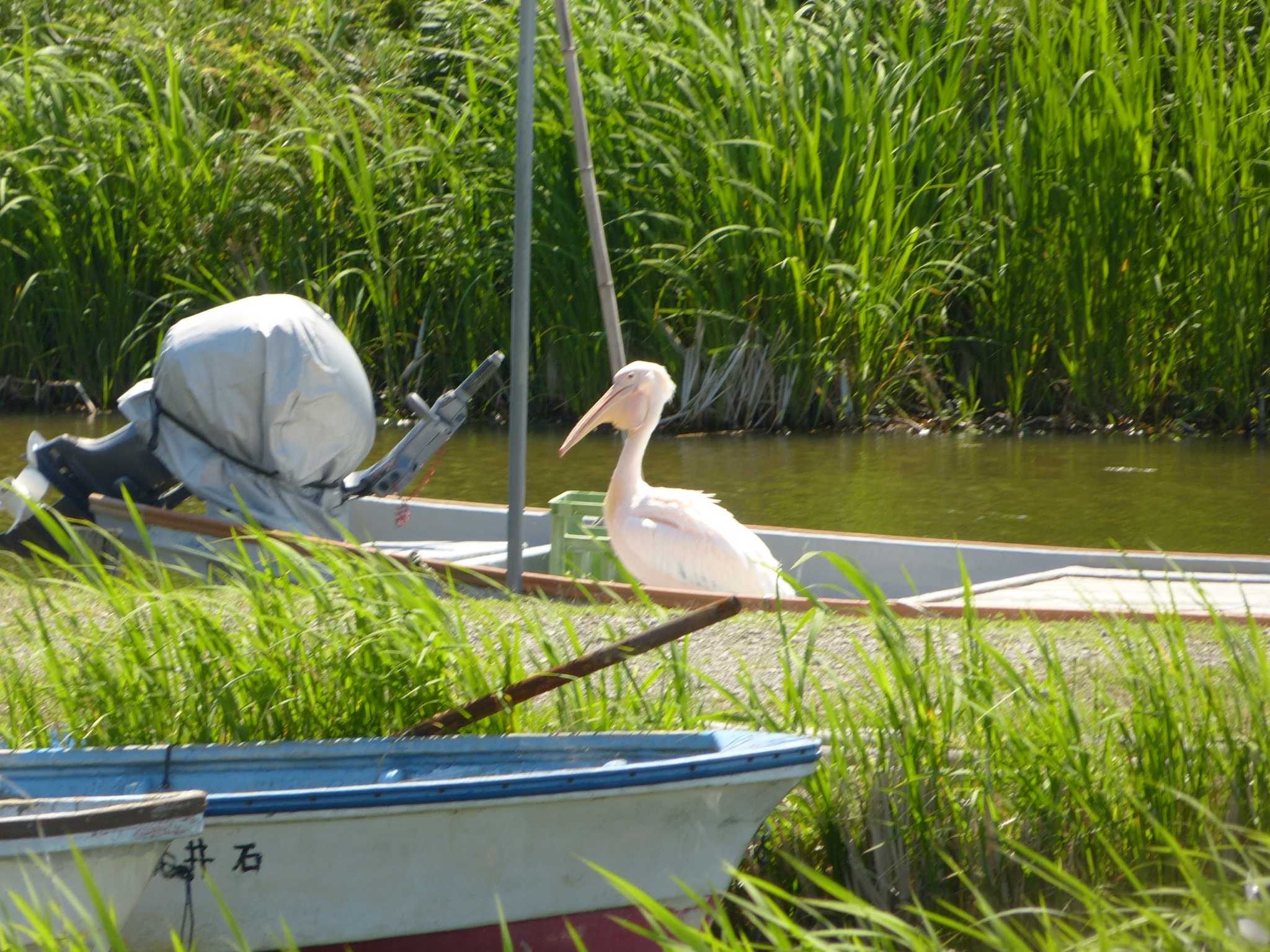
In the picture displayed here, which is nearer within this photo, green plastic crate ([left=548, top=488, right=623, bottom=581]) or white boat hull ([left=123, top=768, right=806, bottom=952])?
white boat hull ([left=123, top=768, right=806, bottom=952])

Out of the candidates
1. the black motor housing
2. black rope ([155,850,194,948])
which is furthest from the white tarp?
black rope ([155,850,194,948])

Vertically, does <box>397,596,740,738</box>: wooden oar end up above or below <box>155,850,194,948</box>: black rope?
above

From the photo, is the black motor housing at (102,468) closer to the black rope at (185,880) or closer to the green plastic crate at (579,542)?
the green plastic crate at (579,542)

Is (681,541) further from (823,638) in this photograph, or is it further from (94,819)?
(94,819)

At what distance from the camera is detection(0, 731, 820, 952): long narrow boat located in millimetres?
3320

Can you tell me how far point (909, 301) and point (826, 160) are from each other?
1.04 meters

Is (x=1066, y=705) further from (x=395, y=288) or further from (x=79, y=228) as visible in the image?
(x=79, y=228)

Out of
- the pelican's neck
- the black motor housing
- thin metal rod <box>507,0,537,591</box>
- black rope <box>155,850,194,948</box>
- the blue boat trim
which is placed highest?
thin metal rod <box>507,0,537,591</box>

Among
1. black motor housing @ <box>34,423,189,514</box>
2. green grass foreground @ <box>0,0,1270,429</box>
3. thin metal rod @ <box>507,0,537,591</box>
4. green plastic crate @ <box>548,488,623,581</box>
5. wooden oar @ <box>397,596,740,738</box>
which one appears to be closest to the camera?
wooden oar @ <box>397,596,740,738</box>

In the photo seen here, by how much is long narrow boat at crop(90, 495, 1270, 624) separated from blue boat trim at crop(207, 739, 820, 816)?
1.51 m

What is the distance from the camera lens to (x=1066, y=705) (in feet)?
11.9

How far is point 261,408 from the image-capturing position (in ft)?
21.3

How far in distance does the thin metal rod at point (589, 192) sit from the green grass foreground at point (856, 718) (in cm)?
226

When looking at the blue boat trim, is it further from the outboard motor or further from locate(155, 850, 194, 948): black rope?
the outboard motor
